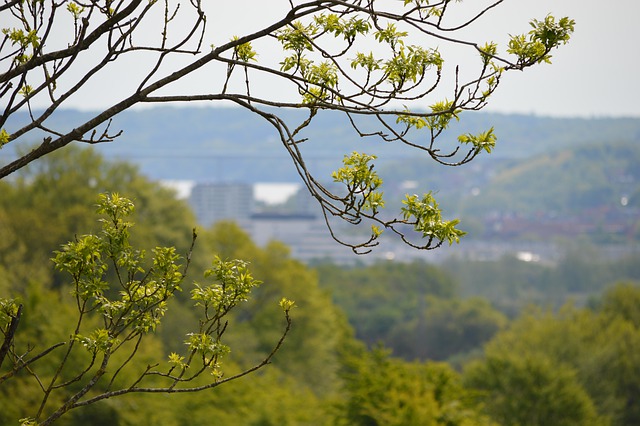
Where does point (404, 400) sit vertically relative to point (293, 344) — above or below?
above

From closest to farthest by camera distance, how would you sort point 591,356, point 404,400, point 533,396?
point 404,400, point 533,396, point 591,356

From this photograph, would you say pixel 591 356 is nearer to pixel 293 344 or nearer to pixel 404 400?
pixel 293 344

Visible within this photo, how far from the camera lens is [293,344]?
48500 millimetres

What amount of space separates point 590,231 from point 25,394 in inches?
6849

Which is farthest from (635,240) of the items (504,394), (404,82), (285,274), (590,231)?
(404,82)

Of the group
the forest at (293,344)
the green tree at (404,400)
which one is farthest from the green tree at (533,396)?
the green tree at (404,400)

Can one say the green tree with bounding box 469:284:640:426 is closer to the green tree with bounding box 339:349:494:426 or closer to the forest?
the forest

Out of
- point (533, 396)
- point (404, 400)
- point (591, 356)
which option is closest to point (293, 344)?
point (591, 356)

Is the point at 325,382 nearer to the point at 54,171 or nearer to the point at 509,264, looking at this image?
the point at 54,171

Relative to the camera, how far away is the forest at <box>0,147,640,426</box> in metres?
22.7

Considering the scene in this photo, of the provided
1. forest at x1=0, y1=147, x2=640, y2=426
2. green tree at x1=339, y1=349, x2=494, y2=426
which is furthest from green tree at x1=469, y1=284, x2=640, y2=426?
green tree at x1=339, y1=349, x2=494, y2=426

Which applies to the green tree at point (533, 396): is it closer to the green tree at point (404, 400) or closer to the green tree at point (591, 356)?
the green tree at point (591, 356)

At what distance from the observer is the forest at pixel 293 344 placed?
22734 mm

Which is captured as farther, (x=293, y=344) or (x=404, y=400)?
(x=293, y=344)
